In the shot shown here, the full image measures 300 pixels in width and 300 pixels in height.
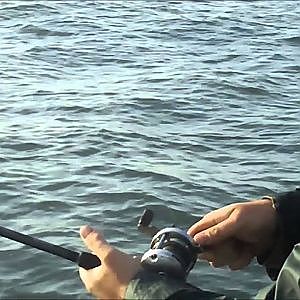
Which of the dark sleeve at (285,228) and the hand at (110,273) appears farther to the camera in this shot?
the dark sleeve at (285,228)

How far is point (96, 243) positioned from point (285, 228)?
109 centimetres

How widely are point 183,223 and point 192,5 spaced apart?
1433 cm

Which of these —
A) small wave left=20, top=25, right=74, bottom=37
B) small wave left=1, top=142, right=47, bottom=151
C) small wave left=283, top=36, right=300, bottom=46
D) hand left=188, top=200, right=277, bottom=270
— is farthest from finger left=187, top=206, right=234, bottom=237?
small wave left=20, top=25, right=74, bottom=37

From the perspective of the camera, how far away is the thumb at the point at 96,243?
3.14 metres

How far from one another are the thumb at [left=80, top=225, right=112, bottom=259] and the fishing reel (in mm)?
162

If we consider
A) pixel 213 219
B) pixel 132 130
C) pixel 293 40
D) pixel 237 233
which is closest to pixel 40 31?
pixel 293 40

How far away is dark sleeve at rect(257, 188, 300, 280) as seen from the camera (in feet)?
12.8

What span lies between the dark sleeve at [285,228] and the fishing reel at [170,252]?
441mm

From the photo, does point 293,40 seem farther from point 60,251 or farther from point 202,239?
point 60,251

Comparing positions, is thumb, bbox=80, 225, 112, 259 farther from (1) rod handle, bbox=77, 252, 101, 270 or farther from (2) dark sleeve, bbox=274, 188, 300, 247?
(2) dark sleeve, bbox=274, 188, 300, 247

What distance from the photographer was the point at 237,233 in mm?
3873

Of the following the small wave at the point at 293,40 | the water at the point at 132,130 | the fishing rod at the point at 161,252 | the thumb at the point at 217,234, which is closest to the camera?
the fishing rod at the point at 161,252

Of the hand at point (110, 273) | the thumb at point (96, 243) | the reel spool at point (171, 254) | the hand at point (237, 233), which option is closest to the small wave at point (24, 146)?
the hand at point (237, 233)

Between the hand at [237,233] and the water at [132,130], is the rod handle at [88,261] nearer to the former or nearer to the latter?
the hand at [237,233]
